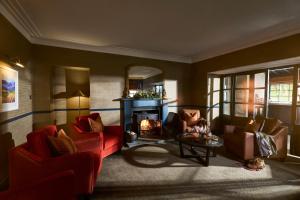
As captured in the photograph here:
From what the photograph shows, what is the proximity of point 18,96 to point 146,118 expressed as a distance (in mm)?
3345

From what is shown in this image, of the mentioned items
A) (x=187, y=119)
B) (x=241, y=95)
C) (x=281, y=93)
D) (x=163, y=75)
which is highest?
(x=163, y=75)

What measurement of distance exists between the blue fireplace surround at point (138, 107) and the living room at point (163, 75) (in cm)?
4

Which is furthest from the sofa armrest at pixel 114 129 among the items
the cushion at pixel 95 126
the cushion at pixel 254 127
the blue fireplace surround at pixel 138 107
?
the cushion at pixel 254 127

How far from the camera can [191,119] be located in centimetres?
521

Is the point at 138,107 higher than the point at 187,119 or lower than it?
Result: higher

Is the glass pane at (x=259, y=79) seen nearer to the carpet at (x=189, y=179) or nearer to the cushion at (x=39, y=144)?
the carpet at (x=189, y=179)

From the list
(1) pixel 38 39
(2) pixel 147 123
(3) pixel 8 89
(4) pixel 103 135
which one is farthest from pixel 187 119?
(1) pixel 38 39

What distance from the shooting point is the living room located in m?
2.64

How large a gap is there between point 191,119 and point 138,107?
1.67 meters

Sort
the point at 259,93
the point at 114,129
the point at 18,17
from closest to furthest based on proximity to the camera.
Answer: the point at 18,17, the point at 114,129, the point at 259,93

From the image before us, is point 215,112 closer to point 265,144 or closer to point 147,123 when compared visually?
point 147,123

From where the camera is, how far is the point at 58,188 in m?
1.28

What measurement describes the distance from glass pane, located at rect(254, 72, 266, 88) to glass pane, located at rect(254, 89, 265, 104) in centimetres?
14

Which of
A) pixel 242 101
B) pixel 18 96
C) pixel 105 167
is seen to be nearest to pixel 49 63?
pixel 18 96
